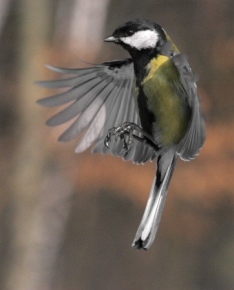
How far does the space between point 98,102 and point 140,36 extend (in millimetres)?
508

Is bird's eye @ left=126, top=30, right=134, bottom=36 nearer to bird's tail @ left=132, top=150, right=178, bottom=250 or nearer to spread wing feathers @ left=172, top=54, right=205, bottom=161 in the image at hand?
spread wing feathers @ left=172, top=54, right=205, bottom=161

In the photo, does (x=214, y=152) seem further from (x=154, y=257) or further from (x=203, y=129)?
(x=203, y=129)

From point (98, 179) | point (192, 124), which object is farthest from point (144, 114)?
point (98, 179)

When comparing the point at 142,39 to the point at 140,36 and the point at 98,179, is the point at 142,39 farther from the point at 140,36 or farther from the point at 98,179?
the point at 98,179

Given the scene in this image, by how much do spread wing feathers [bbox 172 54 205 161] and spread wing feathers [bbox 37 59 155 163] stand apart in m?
0.16

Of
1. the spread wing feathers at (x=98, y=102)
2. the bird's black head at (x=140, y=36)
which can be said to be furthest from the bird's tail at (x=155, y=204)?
the bird's black head at (x=140, y=36)

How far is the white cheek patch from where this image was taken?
1.89 m

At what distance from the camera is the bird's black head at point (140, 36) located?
1.87m

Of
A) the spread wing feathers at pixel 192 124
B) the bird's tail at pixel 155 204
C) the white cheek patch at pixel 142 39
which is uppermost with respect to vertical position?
the white cheek patch at pixel 142 39

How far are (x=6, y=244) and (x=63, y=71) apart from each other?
524 cm

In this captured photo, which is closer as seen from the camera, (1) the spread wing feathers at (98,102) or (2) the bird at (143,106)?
Result: (2) the bird at (143,106)

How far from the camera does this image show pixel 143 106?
210 cm

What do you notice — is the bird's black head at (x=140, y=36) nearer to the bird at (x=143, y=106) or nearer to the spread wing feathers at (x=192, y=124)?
the bird at (x=143, y=106)

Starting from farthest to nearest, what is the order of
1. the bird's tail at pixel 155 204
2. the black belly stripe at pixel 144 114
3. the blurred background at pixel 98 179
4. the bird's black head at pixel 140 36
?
the blurred background at pixel 98 179 < the black belly stripe at pixel 144 114 < the bird's black head at pixel 140 36 < the bird's tail at pixel 155 204
